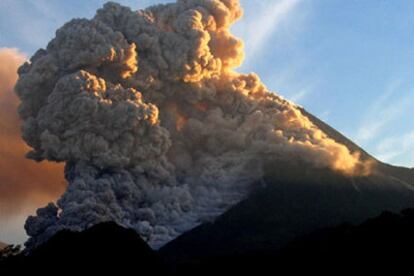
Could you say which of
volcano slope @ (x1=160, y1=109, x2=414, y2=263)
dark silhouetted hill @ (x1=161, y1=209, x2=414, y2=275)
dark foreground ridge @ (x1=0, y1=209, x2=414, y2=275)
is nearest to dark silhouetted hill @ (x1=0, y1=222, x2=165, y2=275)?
dark foreground ridge @ (x1=0, y1=209, x2=414, y2=275)

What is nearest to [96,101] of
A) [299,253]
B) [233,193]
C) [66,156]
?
[66,156]

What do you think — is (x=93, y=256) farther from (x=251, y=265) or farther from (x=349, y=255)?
(x=349, y=255)

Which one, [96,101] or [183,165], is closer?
[96,101]

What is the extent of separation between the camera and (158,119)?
320 feet

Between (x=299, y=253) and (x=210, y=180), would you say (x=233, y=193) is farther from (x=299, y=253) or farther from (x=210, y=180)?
(x=299, y=253)

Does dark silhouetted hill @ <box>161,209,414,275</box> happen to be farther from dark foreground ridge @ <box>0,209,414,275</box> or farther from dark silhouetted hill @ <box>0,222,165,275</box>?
dark silhouetted hill @ <box>0,222,165,275</box>

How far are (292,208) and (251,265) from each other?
56.8 metres

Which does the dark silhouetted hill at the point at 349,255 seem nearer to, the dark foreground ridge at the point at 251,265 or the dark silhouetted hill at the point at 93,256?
the dark foreground ridge at the point at 251,265

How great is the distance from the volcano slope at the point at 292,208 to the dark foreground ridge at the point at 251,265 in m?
39.4

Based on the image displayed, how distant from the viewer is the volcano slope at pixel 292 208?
302ft

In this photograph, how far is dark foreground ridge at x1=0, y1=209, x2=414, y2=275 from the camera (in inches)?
1544

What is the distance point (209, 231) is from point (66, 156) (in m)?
22.6

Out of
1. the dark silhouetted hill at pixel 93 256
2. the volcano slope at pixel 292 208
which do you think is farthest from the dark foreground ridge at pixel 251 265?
the volcano slope at pixel 292 208

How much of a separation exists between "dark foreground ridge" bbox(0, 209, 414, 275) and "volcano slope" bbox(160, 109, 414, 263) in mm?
39436
